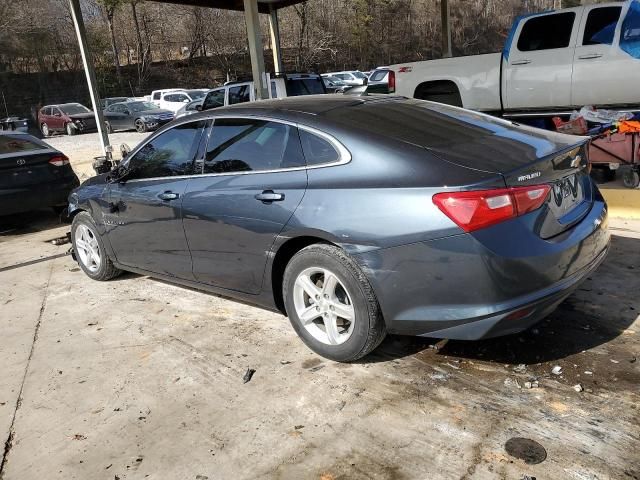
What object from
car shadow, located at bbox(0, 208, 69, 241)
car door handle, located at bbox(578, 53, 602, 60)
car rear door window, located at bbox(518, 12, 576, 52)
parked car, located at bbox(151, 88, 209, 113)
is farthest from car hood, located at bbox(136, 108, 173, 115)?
car door handle, located at bbox(578, 53, 602, 60)

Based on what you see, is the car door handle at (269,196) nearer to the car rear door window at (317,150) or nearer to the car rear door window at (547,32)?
the car rear door window at (317,150)

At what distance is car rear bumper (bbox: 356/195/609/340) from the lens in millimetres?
2824

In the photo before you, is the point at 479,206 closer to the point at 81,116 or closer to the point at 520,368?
the point at 520,368

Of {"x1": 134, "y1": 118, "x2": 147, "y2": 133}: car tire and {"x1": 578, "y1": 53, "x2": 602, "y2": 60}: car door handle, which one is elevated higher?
{"x1": 578, "y1": 53, "x2": 602, "y2": 60}: car door handle

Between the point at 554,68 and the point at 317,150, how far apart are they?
6.31m

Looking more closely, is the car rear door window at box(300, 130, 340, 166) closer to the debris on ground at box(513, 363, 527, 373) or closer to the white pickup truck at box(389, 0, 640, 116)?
the debris on ground at box(513, 363, 527, 373)

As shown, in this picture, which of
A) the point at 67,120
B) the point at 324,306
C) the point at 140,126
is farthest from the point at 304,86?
the point at 67,120

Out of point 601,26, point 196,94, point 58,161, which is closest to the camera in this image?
point 601,26

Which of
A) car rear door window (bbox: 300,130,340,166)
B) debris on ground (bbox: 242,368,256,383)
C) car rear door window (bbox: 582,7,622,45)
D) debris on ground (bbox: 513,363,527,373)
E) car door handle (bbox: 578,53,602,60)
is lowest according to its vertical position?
debris on ground (bbox: 513,363,527,373)

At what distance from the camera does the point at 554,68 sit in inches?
328

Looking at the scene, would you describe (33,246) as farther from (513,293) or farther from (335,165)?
(513,293)

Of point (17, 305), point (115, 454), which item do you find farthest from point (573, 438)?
point (17, 305)

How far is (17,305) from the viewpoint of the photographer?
16.9ft

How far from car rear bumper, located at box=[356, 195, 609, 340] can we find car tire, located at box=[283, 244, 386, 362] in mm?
100
